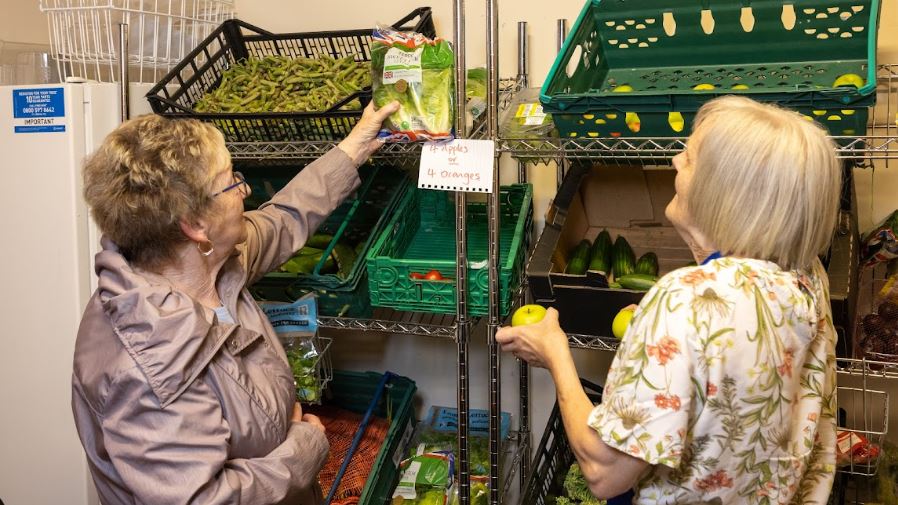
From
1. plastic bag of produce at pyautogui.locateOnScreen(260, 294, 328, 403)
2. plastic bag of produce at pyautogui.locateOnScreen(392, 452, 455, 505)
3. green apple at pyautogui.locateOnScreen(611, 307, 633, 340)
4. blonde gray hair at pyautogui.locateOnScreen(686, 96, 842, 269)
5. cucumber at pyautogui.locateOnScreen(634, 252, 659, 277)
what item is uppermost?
blonde gray hair at pyautogui.locateOnScreen(686, 96, 842, 269)

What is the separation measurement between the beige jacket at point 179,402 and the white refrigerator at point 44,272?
770 mm

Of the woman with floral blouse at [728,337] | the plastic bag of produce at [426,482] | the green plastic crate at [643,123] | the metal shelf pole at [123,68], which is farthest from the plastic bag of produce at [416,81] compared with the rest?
the plastic bag of produce at [426,482]

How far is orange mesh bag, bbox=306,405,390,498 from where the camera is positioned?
8.00 feet

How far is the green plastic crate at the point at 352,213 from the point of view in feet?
7.38

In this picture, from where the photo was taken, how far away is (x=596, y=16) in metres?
2.10

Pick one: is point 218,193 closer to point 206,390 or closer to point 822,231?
point 206,390

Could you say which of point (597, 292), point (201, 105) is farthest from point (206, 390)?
point (201, 105)

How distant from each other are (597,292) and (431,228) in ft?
2.24

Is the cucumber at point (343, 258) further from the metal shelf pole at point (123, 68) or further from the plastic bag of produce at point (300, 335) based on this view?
the metal shelf pole at point (123, 68)

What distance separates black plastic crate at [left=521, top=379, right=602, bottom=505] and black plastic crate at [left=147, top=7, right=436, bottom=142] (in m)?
0.97

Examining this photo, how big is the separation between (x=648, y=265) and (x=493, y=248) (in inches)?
16.2

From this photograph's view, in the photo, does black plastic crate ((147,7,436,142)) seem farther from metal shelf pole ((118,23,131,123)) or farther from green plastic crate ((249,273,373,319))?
green plastic crate ((249,273,373,319))

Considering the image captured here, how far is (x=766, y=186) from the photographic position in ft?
4.21

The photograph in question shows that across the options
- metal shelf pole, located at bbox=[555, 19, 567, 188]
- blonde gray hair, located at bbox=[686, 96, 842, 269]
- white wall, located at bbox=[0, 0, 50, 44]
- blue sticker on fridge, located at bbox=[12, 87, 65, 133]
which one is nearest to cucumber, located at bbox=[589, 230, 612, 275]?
metal shelf pole, located at bbox=[555, 19, 567, 188]
